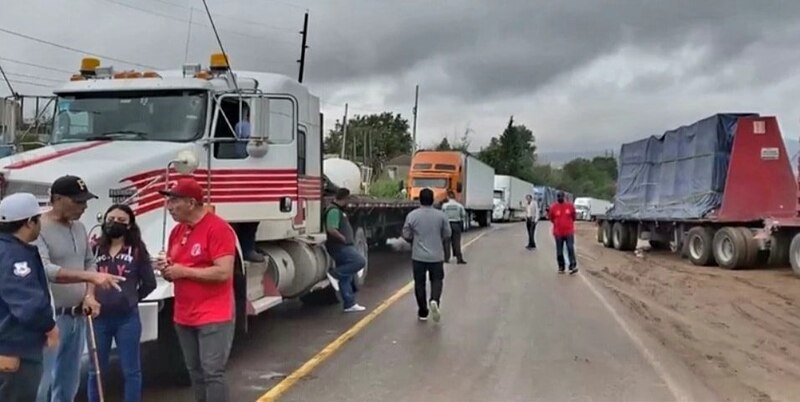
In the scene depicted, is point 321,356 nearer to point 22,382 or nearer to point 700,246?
point 22,382

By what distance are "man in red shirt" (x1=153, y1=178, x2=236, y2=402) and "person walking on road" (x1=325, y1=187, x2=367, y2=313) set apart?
5.91m

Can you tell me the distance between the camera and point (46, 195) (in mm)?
7250

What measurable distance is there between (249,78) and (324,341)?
3.22 m

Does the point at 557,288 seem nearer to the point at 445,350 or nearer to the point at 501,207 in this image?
the point at 445,350

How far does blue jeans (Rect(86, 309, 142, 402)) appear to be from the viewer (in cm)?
561

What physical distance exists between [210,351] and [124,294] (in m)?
0.76

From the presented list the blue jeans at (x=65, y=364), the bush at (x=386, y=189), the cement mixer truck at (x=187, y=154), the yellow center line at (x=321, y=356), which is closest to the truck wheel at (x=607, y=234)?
the bush at (x=386, y=189)

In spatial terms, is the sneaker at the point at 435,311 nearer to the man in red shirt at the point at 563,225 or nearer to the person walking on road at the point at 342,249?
the person walking on road at the point at 342,249

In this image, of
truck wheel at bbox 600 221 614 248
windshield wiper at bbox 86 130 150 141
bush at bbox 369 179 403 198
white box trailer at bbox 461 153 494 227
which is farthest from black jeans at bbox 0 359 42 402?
white box trailer at bbox 461 153 494 227

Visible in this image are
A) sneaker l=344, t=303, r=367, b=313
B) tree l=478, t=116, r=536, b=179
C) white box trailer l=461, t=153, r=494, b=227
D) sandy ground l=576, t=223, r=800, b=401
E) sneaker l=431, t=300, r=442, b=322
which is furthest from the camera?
tree l=478, t=116, r=536, b=179

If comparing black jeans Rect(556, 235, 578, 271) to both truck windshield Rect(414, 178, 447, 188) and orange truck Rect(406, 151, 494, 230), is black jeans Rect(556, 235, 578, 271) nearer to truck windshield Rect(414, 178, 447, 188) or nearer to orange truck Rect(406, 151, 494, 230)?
orange truck Rect(406, 151, 494, 230)

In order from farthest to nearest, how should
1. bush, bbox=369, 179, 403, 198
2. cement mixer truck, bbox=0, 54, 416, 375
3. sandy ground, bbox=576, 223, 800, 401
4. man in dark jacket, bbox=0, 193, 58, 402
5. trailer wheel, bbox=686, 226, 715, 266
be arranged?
bush, bbox=369, 179, 403, 198
trailer wheel, bbox=686, 226, 715, 266
sandy ground, bbox=576, 223, 800, 401
cement mixer truck, bbox=0, 54, 416, 375
man in dark jacket, bbox=0, 193, 58, 402

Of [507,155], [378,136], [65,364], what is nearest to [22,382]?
[65,364]

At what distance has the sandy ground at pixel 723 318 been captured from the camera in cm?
780
